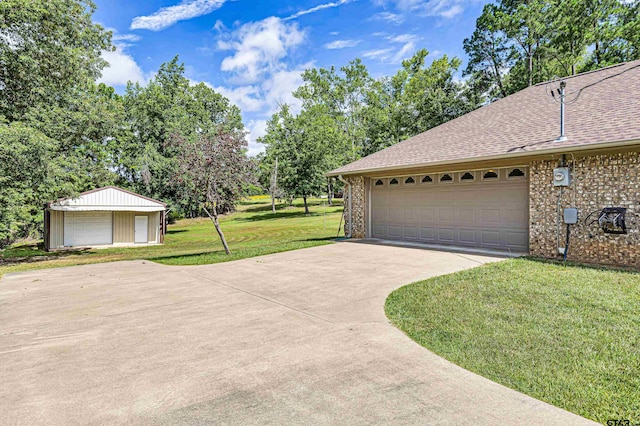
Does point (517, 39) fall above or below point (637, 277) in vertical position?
above

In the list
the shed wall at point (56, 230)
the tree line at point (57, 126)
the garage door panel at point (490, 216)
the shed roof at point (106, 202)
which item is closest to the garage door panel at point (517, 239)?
the garage door panel at point (490, 216)

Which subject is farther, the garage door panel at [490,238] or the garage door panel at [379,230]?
the garage door panel at [379,230]

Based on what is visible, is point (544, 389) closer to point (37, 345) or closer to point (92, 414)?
point (92, 414)

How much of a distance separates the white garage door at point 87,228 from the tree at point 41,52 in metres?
6.15

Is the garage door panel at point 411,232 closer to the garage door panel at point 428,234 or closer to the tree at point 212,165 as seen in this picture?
the garage door panel at point 428,234

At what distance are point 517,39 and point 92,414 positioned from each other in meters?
27.9

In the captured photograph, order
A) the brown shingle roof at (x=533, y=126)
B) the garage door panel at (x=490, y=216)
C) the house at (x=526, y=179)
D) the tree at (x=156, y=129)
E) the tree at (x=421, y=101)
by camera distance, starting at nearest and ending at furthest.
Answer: the house at (x=526, y=179) → the brown shingle roof at (x=533, y=126) → the garage door panel at (x=490, y=216) → the tree at (x=421, y=101) → the tree at (x=156, y=129)

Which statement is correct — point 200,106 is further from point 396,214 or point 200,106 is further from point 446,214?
point 446,214

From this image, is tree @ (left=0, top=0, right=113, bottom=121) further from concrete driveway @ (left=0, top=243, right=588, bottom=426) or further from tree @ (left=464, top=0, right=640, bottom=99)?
tree @ (left=464, top=0, right=640, bottom=99)

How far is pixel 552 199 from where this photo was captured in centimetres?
830

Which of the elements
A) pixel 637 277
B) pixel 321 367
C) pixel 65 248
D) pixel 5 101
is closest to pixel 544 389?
pixel 321 367

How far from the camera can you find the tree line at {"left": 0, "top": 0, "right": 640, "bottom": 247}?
42.0 ft

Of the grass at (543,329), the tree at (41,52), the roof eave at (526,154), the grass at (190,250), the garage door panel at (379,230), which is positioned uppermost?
the tree at (41,52)

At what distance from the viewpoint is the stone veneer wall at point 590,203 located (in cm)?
719
